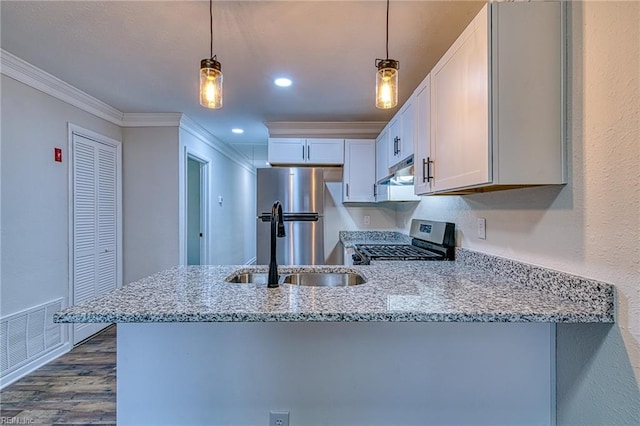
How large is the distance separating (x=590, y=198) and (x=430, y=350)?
0.83 meters

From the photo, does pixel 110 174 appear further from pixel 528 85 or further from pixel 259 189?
pixel 528 85

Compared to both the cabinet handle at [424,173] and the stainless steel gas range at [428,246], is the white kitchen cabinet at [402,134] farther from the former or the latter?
the stainless steel gas range at [428,246]

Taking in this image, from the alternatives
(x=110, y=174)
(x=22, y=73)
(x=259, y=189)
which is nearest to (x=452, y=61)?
(x=259, y=189)

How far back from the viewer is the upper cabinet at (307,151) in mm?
3856

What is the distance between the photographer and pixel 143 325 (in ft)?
4.53

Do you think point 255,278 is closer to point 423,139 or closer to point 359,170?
point 423,139

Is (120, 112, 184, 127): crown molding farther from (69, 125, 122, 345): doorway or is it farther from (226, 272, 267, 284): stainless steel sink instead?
(226, 272, 267, 284): stainless steel sink

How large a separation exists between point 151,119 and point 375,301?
142 inches

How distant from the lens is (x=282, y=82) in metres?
2.72

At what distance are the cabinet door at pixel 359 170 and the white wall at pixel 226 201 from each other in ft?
6.47

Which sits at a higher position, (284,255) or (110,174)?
(110,174)

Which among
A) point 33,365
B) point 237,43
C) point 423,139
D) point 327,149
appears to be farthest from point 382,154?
point 33,365

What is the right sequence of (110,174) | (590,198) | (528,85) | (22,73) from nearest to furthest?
(590,198)
(528,85)
(22,73)
(110,174)

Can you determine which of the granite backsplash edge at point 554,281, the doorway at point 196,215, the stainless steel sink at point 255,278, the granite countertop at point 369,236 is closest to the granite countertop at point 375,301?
the granite backsplash edge at point 554,281
